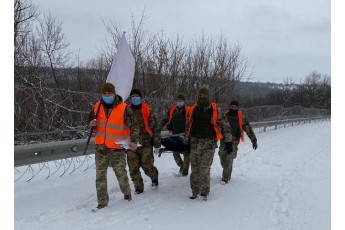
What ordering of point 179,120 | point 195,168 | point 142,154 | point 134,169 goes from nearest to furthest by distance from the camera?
point 195,168 < point 134,169 < point 142,154 < point 179,120

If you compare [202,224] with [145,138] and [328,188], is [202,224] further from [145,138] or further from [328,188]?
[328,188]

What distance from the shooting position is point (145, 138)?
6430 millimetres

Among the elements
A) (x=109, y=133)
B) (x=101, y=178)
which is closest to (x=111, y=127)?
(x=109, y=133)

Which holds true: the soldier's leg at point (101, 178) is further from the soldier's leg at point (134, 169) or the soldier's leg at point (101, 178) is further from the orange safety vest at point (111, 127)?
the soldier's leg at point (134, 169)

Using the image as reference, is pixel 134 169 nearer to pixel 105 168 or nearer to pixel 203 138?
pixel 105 168

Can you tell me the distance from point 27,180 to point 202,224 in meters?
3.63

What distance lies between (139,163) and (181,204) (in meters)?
1.14

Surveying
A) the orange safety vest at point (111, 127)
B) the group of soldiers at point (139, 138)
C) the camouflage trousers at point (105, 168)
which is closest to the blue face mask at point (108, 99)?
the group of soldiers at point (139, 138)

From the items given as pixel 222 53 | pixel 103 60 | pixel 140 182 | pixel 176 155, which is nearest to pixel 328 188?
pixel 176 155

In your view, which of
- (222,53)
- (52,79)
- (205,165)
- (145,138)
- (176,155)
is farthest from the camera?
(222,53)

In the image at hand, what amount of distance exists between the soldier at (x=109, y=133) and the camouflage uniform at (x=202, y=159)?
115 centimetres

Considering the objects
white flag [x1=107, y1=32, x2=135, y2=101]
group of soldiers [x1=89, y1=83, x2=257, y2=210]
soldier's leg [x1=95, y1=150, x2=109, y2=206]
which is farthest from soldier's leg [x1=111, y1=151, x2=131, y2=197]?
white flag [x1=107, y1=32, x2=135, y2=101]

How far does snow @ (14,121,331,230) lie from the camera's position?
4.83 meters

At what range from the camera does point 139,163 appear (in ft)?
21.1
